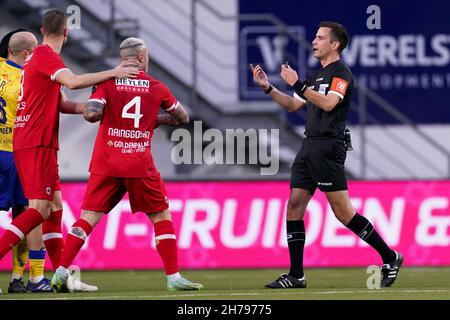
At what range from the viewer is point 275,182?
1303 cm

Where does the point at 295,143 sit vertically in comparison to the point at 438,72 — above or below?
below

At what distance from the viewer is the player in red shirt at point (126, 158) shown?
336 inches

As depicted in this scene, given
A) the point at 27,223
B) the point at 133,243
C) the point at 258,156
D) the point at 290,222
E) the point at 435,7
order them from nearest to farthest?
the point at 27,223
the point at 290,222
the point at 133,243
the point at 258,156
the point at 435,7

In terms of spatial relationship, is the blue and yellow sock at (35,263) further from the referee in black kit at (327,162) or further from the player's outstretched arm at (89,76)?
the referee in black kit at (327,162)

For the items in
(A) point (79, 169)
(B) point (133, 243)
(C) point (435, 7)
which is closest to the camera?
(B) point (133, 243)

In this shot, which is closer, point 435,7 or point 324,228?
point 324,228

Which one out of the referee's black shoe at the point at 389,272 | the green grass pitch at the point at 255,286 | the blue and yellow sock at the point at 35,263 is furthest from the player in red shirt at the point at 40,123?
the referee's black shoe at the point at 389,272

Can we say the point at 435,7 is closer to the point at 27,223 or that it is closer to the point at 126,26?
the point at 126,26

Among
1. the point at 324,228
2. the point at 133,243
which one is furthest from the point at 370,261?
the point at 133,243

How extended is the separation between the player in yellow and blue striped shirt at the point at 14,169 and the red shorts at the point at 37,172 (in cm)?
41

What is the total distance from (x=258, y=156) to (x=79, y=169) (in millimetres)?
2618

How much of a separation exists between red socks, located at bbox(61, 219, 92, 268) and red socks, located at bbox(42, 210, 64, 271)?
0.64 metres

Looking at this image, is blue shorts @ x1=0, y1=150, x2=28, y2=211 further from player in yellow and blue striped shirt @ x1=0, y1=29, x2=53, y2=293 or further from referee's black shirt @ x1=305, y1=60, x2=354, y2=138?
referee's black shirt @ x1=305, y1=60, x2=354, y2=138

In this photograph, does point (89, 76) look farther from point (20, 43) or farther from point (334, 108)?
point (334, 108)
